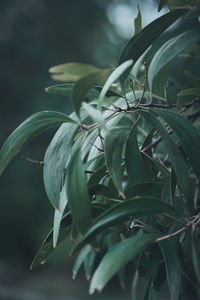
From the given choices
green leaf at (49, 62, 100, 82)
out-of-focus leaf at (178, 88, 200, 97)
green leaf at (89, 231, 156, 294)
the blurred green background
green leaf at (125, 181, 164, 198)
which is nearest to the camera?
green leaf at (89, 231, 156, 294)

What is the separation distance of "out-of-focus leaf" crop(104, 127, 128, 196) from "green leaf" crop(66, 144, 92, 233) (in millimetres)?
35

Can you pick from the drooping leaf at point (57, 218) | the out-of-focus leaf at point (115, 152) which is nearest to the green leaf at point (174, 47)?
the out-of-focus leaf at point (115, 152)

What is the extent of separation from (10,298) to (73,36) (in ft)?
9.16

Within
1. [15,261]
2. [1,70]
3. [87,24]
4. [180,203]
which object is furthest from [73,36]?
[180,203]

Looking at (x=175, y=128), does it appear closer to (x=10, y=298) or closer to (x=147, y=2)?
(x=10, y=298)

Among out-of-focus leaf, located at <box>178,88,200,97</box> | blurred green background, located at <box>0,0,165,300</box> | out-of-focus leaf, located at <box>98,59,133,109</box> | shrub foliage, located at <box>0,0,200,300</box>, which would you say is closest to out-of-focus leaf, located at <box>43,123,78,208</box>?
shrub foliage, located at <box>0,0,200,300</box>

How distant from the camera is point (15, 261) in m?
3.58

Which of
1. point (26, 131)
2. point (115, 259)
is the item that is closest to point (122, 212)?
point (115, 259)

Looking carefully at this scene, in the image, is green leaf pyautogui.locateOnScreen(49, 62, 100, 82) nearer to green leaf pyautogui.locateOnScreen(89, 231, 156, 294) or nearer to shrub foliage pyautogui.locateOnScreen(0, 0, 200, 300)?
shrub foliage pyautogui.locateOnScreen(0, 0, 200, 300)

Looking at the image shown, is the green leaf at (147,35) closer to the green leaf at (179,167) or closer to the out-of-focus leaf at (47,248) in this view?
the green leaf at (179,167)

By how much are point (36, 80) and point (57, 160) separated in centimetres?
297

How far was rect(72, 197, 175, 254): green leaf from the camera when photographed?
31 centimetres

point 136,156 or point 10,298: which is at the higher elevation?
point 136,156

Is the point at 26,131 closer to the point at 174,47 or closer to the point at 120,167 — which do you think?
the point at 120,167
